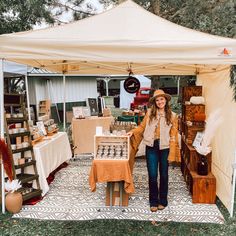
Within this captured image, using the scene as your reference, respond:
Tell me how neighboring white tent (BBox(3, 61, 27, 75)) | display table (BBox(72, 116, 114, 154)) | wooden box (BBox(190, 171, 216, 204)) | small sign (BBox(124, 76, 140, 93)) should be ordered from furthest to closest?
display table (BBox(72, 116, 114, 154)) → small sign (BBox(124, 76, 140, 93)) → neighboring white tent (BBox(3, 61, 27, 75)) → wooden box (BBox(190, 171, 216, 204))

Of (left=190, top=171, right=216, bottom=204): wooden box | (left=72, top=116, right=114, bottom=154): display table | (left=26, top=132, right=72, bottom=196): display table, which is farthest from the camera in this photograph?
(left=72, top=116, right=114, bottom=154): display table

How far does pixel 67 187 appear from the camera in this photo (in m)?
5.12

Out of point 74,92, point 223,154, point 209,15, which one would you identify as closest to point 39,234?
point 223,154

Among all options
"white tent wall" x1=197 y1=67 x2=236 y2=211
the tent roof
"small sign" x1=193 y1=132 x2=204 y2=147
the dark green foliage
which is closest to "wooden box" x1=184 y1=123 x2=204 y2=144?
"small sign" x1=193 y1=132 x2=204 y2=147

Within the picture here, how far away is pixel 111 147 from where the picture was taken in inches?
167

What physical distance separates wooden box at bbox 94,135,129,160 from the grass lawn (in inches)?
34.0

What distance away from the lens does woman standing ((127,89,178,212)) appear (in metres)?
4.02

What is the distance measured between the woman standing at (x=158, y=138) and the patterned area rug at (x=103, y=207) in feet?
0.79

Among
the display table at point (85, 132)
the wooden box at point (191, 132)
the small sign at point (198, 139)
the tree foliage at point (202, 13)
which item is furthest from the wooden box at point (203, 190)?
the tree foliage at point (202, 13)

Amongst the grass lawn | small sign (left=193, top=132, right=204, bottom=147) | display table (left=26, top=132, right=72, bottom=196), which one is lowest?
the grass lawn

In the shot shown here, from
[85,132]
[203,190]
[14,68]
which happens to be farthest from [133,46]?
[85,132]

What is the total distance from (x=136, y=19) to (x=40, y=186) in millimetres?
2954

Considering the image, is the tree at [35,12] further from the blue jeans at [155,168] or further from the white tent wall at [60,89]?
the blue jeans at [155,168]

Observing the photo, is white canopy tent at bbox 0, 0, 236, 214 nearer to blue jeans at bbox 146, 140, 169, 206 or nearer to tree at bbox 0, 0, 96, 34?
blue jeans at bbox 146, 140, 169, 206
